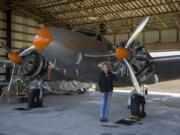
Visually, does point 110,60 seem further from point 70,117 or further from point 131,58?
point 70,117

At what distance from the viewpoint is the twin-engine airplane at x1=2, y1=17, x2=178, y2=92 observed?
11.2 metres

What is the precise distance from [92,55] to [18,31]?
14318mm

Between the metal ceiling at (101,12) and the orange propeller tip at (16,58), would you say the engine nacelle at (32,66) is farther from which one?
the metal ceiling at (101,12)

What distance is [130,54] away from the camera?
11641 mm

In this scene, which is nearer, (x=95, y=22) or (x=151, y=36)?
(x=95, y=22)

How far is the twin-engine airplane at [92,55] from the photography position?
36.7ft

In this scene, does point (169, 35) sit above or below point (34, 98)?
above

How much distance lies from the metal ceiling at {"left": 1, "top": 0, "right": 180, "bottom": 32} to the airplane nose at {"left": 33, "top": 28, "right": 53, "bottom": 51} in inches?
439

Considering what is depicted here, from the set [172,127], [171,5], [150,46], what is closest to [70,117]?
[172,127]

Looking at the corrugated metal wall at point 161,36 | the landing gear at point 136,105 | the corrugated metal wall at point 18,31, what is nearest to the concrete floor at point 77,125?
the landing gear at point 136,105

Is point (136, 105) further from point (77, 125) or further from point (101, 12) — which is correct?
point (101, 12)

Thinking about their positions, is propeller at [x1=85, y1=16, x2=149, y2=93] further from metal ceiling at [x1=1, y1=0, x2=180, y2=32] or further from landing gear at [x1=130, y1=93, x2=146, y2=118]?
metal ceiling at [x1=1, y1=0, x2=180, y2=32]

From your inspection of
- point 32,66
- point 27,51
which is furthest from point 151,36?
point 27,51

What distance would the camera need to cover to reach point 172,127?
962 cm
